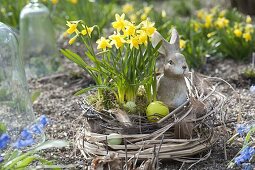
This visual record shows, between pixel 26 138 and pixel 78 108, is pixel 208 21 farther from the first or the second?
pixel 26 138

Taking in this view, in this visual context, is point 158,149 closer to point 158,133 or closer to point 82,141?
point 158,133

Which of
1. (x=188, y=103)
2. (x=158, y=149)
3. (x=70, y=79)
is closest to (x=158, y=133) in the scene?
(x=158, y=149)

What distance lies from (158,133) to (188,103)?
258 mm

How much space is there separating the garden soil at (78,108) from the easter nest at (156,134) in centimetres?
7

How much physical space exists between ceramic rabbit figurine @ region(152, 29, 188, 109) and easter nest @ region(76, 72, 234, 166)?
58mm

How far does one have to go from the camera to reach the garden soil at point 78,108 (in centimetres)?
286

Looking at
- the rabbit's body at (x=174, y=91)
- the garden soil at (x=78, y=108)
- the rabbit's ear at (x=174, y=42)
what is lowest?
the garden soil at (x=78, y=108)

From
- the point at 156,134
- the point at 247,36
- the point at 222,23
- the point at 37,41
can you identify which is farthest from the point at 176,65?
the point at 37,41

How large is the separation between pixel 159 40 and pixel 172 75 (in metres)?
0.17

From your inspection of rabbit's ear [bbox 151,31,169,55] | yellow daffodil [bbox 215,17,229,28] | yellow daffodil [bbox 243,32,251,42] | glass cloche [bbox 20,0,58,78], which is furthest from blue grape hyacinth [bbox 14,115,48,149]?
yellow daffodil [bbox 215,17,229,28]

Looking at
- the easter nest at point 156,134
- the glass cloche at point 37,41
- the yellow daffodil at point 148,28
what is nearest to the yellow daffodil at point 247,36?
the glass cloche at point 37,41

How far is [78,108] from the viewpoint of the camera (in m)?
3.73

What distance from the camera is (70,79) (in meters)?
4.52

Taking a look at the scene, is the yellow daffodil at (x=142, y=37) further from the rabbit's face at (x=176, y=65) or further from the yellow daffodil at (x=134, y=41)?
the rabbit's face at (x=176, y=65)
